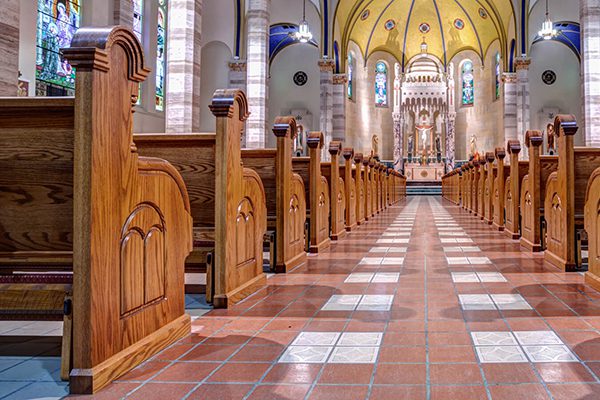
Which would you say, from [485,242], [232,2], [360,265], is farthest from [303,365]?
[232,2]

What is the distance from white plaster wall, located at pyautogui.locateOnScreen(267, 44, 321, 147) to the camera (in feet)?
87.7

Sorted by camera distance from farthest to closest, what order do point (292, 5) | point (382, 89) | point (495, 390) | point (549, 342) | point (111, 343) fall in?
1. point (382, 89)
2. point (292, 5)
3. point (549, 342)
4. point (111, 343)
5. point (495, 390)

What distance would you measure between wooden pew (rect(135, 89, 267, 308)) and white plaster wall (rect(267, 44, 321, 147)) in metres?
22.8

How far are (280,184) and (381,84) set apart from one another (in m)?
28.1

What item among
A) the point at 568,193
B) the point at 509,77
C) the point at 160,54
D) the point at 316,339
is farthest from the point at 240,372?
the point at 509,77

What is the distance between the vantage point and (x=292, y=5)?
2345 centimetres

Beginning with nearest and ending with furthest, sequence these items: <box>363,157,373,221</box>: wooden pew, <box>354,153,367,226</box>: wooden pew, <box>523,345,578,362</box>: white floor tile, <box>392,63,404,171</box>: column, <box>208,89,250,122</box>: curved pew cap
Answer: <box>523,345,578,362</box>: white floor tile < <box>208,89,250,122</box>: curved pew cap < <box>354,153,367,226</box>: wooden pew < <box>363,157,373,221</box>: wooden pew < <box>392,63,404,171</box>: column

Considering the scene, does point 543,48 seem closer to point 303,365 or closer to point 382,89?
point 382,89

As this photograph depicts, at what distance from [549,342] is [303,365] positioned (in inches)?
47.7

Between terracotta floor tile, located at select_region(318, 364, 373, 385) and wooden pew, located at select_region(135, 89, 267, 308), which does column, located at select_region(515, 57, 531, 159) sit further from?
terracotta floor tile, located at select_region(318, 364, 373, 385)

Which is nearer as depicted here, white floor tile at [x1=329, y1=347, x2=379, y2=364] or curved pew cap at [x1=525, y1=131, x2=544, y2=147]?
white floor tile at [x1=329, y1=347, x2=379, y2=364]

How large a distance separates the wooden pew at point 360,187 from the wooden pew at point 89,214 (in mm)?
7483

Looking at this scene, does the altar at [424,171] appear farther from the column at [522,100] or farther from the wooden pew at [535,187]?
the wooden pew at [535,187]

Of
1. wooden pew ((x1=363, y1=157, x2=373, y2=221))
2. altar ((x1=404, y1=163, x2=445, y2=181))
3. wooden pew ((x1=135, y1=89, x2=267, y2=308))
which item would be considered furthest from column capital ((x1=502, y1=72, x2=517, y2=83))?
wooden pew ((x1=135, y1=89, x2=267, y2=308))
